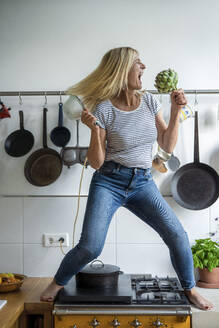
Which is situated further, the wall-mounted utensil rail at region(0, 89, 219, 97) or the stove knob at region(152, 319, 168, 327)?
the wall-mounted utensil rail at region(0, 89, 219, 97)

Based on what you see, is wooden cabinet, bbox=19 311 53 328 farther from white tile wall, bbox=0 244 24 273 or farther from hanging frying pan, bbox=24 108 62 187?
hanging frying pan, bbox=24 108 62 187

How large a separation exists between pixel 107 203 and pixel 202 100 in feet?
3.18

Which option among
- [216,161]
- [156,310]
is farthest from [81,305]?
[216,161]

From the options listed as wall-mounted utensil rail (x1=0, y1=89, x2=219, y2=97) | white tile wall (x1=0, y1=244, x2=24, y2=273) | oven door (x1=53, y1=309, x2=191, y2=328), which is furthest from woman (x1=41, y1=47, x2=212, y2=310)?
white tile wall (x1=0, y1=244, x2=24, y2=273)

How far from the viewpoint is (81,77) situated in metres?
2.47

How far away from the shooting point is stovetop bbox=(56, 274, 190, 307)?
72.1 inches

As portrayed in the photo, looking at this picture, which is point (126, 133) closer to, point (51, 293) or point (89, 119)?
point (89, 119)

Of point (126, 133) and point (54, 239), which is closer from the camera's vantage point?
point (126, 133)

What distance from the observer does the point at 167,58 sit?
97.3 inches

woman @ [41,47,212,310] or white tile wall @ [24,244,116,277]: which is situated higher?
woman @ [41,47,212,310]

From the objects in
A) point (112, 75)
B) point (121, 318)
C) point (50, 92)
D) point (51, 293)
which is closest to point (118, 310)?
point (121, 318)

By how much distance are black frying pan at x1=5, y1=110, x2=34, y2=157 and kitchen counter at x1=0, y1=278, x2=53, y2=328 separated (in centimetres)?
73

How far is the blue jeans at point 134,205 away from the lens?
1.86 meters

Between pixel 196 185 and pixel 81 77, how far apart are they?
2.97 ft
